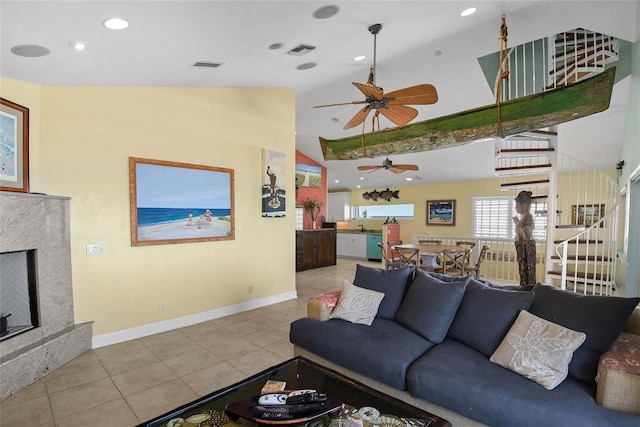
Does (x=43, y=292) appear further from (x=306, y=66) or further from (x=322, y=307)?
(x=306, y=66)

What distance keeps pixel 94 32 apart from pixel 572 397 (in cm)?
385

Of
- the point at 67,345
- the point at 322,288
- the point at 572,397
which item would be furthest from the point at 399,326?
the point at 322,288

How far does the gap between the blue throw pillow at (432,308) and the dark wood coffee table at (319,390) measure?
0.86 m

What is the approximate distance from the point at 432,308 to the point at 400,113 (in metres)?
1.82

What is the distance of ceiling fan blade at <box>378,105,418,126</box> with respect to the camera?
9.95 feet

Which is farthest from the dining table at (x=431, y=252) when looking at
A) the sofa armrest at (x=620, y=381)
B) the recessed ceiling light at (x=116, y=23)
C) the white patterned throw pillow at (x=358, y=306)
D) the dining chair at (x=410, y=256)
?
the recessed ceiling light at (x=116, y=23)

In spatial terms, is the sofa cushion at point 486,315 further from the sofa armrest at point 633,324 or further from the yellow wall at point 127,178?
the yellow wall at point 127,178

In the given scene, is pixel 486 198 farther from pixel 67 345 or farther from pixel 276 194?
pixel 67 345

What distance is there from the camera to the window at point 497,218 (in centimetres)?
800

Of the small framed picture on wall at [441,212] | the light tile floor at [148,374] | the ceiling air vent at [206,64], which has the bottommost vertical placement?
the light tile floor at [148,374]

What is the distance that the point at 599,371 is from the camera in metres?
1.74

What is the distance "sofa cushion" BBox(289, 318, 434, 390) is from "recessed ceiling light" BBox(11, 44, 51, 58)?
10.1 ft

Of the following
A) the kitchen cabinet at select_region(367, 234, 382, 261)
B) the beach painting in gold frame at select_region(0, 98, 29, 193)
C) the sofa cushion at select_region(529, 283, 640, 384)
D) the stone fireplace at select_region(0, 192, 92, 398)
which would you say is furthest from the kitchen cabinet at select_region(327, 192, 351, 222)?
the sofa cushion at select_region(529, 283, 640, 384)

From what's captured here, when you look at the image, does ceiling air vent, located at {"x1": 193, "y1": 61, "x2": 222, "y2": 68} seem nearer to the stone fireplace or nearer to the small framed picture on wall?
the stone fireplace
